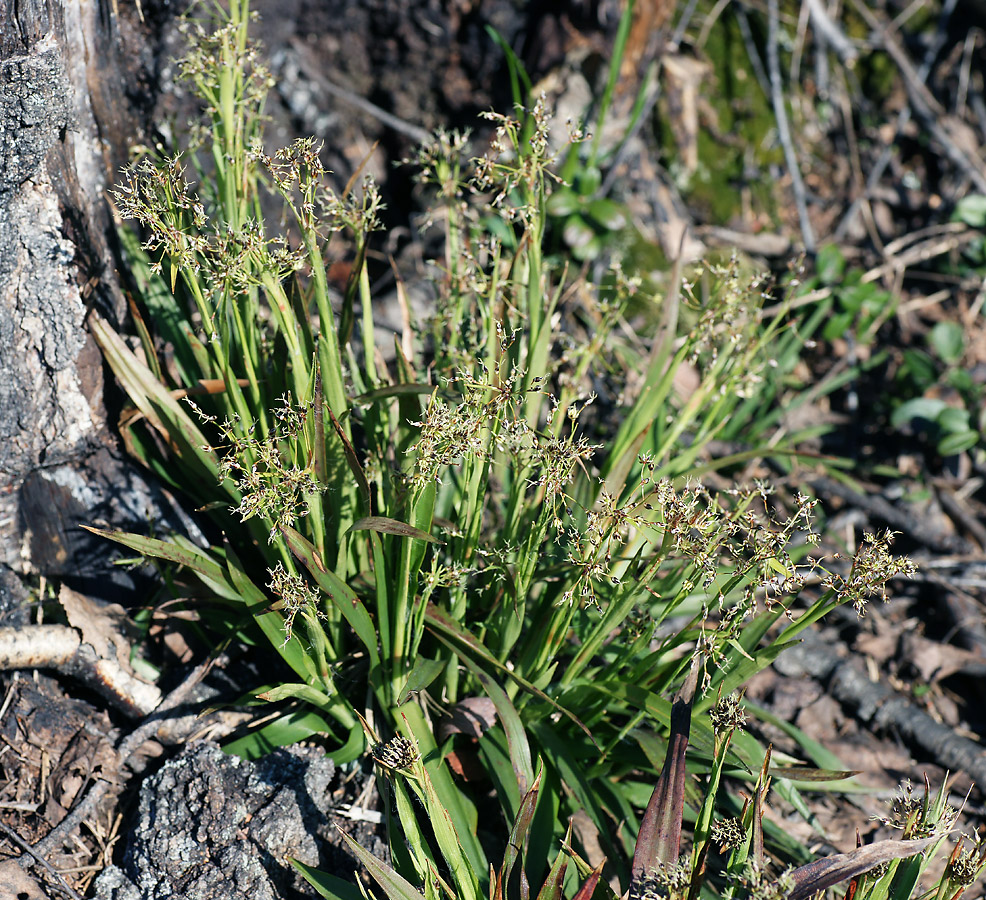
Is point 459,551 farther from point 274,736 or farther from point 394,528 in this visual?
point 274,736

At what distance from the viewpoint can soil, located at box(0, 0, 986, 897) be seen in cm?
216

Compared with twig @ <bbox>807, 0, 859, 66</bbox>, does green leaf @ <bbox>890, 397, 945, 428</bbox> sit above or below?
below

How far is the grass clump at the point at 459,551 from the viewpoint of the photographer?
1357 millimetres

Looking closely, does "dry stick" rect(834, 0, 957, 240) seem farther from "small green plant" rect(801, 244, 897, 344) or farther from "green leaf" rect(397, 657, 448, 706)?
"green leaf" rect(397, 657, 448, 706)

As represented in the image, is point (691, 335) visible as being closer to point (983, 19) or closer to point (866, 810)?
point (866, 810)

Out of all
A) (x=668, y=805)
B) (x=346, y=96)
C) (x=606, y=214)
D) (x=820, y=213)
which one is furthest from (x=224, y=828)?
(x=820, y=213)

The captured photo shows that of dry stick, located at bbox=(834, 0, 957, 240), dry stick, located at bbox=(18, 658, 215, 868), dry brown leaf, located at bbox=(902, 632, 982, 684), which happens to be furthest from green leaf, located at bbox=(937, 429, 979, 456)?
dry stick, located at bbox=(18, 658, 215, 868)

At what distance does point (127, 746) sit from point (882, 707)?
7.22 feet

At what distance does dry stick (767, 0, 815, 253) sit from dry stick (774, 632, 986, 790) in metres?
2.00

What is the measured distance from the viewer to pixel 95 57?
1.98 meters

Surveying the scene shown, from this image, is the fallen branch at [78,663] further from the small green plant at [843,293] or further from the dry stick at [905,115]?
the dry stick at [905,115]

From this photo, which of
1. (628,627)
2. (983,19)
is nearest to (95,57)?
(628,627)

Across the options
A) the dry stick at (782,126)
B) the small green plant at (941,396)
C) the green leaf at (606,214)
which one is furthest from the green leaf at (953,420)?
the green leaf at (606,214)

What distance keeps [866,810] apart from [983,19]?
4.07 meters
